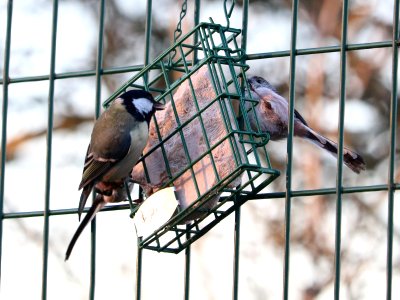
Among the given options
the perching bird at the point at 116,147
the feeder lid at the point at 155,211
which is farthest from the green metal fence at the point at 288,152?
the feeder lid at the point at 155,211

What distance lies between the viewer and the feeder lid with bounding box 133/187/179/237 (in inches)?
236

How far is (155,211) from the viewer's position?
19.8 feet

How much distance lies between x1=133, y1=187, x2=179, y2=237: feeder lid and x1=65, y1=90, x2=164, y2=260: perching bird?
255mm

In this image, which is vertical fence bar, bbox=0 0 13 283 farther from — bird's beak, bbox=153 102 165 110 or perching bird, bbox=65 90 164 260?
bird's beak, bbox=153 102 165 110

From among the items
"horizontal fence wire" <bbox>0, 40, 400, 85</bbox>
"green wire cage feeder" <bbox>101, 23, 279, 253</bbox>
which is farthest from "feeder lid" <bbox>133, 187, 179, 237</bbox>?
"horizontal fence wire" <bbox>0, 40, 400, 85</bbox>

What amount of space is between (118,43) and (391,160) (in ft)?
20.9

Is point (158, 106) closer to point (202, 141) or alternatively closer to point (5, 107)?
point (202, 141)

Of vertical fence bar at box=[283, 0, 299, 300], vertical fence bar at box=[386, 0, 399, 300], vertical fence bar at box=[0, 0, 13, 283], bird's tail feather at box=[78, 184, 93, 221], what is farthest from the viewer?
vertical fence bar at box=[0, 0, 13, 283]

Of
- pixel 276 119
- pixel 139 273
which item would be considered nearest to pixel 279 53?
pixel 276 119

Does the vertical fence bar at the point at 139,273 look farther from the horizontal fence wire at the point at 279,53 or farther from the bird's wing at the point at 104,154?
the horizontal fence wire at the point at 279,53

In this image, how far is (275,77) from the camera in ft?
36.0

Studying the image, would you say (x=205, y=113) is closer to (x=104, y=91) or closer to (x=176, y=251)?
(x=176, y=251)

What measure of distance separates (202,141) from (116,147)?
392mm

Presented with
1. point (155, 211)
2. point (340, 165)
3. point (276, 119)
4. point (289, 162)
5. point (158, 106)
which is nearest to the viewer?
point (340, 165)
